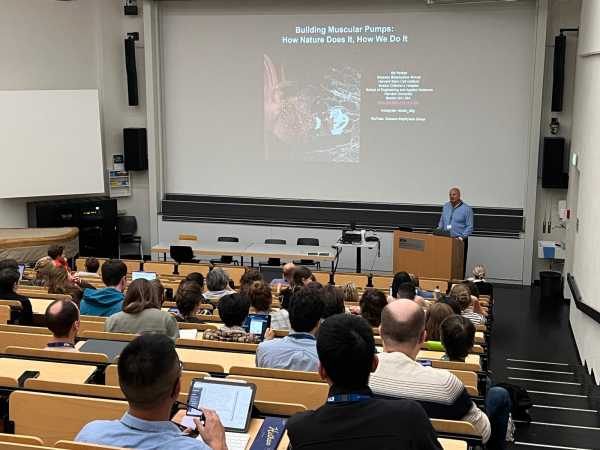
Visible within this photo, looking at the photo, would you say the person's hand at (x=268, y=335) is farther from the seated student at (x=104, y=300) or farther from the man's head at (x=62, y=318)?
the seated student at (x=104, y=300)

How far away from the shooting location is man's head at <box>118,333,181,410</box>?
2480 millimetres

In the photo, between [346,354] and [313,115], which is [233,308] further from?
[313,115]

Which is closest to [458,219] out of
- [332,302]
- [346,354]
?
[332,302]

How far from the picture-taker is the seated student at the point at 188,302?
20.6 ft

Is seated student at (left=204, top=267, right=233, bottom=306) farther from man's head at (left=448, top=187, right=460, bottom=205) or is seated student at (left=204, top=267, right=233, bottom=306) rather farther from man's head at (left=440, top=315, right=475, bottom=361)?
man's head at (left=448, top=187, right=460, bottom=205)

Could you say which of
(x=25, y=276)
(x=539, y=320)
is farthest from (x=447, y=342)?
(x=25, y=276)

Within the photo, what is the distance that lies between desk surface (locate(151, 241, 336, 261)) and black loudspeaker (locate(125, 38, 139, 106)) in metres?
3.45

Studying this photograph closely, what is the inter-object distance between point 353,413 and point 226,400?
1266 mm

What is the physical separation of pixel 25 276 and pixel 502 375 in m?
6.23

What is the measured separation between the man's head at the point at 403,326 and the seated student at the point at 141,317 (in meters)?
2.52

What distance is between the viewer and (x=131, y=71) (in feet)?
46.4

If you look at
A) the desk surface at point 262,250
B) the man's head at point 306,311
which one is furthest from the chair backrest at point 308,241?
the man's head at point 306,311

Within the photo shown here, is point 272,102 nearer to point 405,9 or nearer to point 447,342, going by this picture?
point 405,9

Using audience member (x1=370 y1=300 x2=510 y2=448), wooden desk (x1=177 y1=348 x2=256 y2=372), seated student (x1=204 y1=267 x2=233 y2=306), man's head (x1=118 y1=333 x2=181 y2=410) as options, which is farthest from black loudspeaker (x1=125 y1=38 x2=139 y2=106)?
man's head (x1=118 y1=333 x2=181 y2=410)
